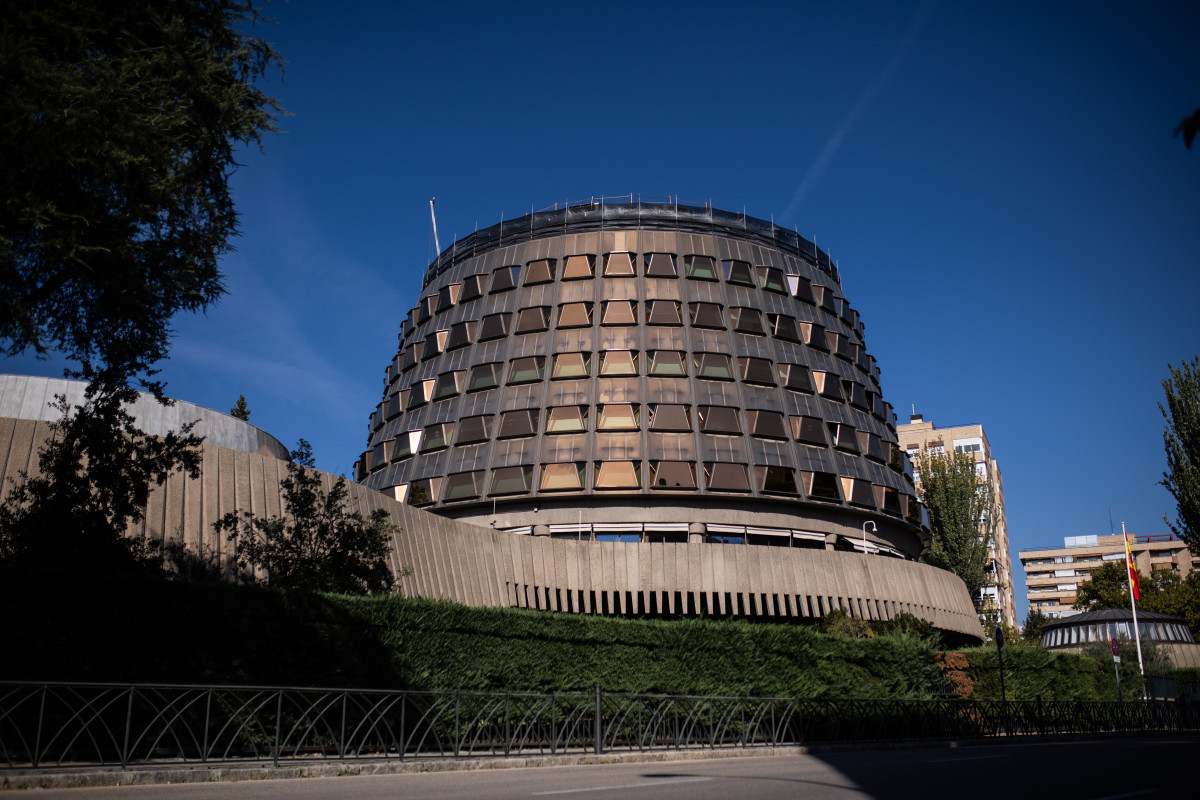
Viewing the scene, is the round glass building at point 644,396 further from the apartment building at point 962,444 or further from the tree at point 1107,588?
the apartment building at point 962,444

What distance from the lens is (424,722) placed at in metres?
19.4

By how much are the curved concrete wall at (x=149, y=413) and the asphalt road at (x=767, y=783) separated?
1245cm

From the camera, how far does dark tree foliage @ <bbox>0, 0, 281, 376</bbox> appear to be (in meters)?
13.8

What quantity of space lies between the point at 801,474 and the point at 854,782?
3854 cm

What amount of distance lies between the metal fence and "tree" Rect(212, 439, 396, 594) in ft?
18.3

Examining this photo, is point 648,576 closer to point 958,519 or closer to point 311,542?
point 311,542

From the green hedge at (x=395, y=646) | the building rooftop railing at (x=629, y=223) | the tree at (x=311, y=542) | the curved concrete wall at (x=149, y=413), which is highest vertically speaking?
the building rooftop railing at (x=629, y=223)

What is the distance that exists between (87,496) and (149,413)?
9.31 m

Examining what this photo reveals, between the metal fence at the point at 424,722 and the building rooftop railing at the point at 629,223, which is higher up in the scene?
the building rooftop railing at the point at 629,223

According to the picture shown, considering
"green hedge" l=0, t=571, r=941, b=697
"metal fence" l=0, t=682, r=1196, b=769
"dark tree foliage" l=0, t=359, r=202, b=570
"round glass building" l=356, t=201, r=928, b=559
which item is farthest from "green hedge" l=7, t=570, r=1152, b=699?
"round glass building" l=356, t=201, r=928, b=559

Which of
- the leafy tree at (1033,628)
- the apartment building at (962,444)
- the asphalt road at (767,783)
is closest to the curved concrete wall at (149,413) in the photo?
the asphalt road at (767,783)

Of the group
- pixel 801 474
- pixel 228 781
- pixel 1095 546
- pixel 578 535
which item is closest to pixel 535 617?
pixel 228 781

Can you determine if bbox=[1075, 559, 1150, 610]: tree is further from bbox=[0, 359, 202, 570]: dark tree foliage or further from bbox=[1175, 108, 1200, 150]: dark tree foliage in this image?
bbox=[1175, 108, 1200, 150]: dark tree foliage

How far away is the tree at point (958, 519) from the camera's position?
218 feet
